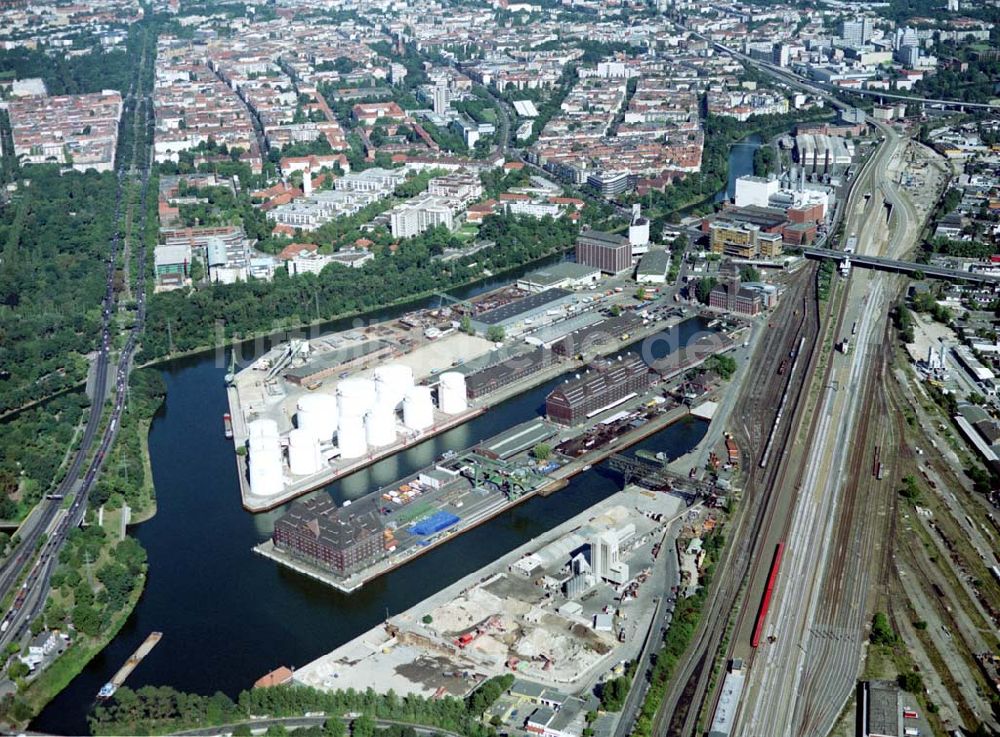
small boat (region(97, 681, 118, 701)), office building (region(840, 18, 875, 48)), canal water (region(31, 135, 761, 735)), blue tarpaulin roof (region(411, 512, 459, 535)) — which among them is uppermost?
office building (region(840, 18, 875, 48))

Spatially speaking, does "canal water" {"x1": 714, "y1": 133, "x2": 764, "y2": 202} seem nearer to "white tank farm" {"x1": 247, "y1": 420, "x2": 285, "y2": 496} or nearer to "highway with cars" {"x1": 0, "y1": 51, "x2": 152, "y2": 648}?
"highway with cars" {"x1": 0, "y1": 51, "x2": 152, "y2": 648}

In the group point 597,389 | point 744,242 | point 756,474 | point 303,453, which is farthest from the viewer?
point 744,242

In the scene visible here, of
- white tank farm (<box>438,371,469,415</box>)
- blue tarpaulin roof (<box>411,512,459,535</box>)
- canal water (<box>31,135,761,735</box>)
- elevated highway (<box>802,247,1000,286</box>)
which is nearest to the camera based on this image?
canal water (<box>31,135,761,735</box>)

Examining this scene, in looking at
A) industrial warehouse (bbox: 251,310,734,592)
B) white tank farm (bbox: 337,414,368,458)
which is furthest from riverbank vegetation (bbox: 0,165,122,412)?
industrial warehouse (bbox: 251,310,734,592)

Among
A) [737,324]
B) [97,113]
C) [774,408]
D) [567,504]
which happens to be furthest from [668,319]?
[97,113]

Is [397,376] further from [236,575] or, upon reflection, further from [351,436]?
[236,575]

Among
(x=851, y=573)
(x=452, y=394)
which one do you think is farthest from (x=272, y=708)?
(x=452, y=394)

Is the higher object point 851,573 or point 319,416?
point 319,416
